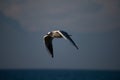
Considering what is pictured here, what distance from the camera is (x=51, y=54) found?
7777 mm

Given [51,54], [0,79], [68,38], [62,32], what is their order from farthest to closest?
[0,79] → [51,54] → [62,32] → [68,38]

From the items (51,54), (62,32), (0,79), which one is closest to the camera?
(62,32)

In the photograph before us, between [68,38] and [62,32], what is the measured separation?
1.82 feet

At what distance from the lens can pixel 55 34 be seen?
738 centimetres

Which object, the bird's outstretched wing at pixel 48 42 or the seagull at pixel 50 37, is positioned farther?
the bird's outstretched wing at pixel 48 42

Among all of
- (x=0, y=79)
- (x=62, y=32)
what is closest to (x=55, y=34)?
(x=62, y=32)

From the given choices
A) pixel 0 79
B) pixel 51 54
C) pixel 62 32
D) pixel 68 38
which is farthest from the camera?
pixel 0 79

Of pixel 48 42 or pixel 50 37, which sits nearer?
pixel 50 37

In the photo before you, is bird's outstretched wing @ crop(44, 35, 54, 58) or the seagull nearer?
the seagull

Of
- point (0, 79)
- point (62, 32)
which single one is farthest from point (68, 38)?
point (0, 79)

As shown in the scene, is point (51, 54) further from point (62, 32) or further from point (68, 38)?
point (68, 38)

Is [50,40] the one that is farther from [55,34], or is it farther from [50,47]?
[55,34]

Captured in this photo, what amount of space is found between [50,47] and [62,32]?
3.49ft

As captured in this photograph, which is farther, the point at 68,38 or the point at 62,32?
the point at 62,32
